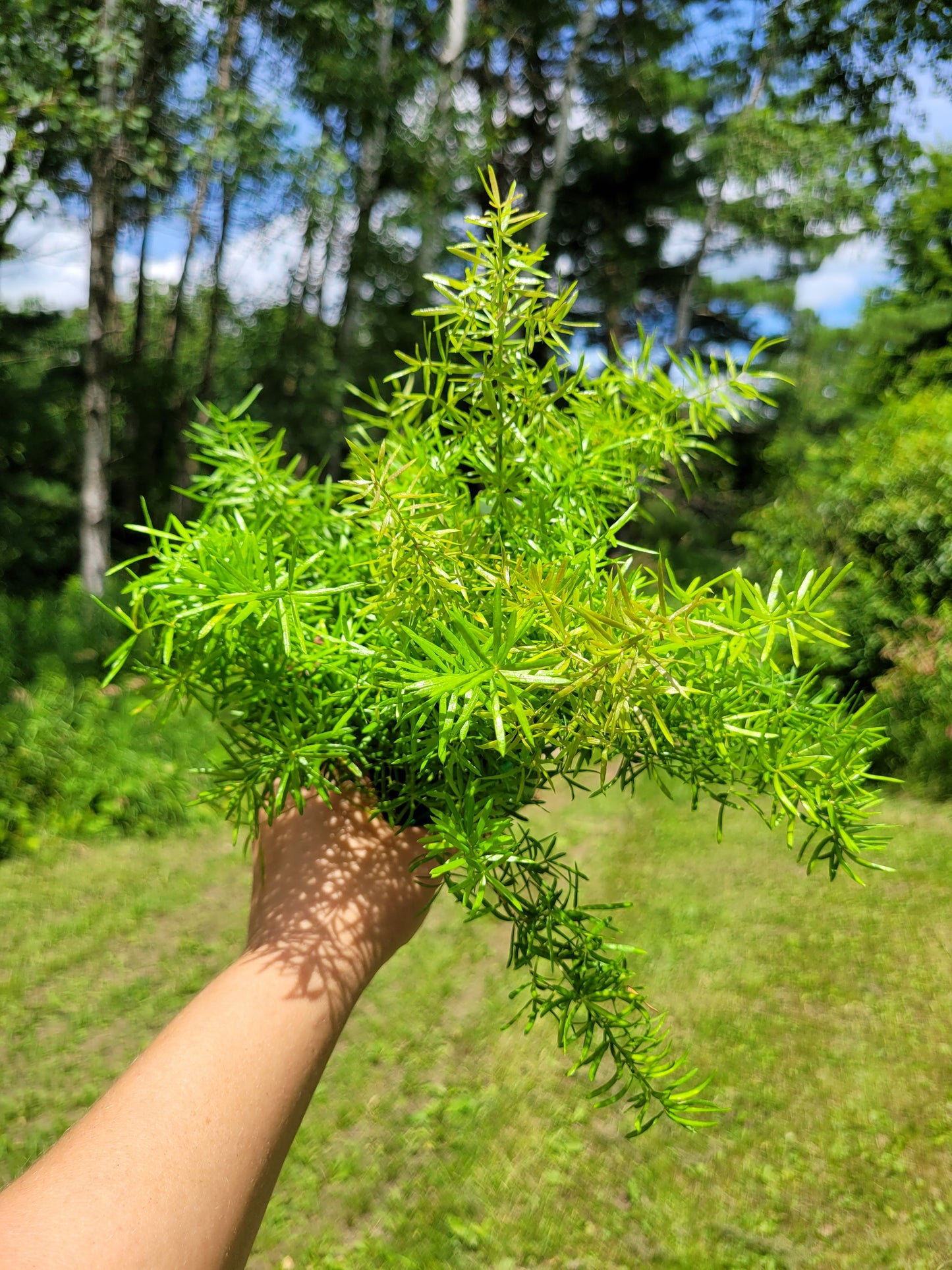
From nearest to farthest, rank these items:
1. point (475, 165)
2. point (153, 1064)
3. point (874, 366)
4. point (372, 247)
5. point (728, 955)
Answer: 1. point (153, 1064)
2. point (728, 955)
3. point (475, 165)
4. point (372, 247)
5. point (874, 366)

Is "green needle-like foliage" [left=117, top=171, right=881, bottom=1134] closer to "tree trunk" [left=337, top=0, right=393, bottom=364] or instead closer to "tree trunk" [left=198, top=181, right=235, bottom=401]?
"tree trunk" [left=337, top=0, right=393, bottom=364]

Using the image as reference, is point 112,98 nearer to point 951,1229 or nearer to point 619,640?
point 619,640

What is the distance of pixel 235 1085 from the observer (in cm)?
84

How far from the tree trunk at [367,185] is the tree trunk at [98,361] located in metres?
3.46

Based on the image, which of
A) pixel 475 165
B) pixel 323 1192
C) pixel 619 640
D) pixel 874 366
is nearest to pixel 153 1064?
pixel 619 640

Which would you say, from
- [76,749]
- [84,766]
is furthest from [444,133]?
[84,766]

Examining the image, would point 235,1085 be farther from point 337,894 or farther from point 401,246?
point 401,246

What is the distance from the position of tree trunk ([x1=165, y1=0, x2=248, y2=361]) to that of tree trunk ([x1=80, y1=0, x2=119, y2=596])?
3.33ft

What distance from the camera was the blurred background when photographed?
9.30 ft

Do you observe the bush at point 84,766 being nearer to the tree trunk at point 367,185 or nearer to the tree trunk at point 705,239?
the tree trunk at point 367,185

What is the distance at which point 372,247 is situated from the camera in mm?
11680

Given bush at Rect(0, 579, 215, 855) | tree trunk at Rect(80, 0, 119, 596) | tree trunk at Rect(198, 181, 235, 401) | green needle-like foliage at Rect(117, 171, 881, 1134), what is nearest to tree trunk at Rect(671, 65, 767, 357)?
tree trunk at Rect(198, 181, 235, 401)

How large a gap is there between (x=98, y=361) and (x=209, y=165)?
7.96ft

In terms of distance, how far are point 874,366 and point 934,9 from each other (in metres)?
11.6
